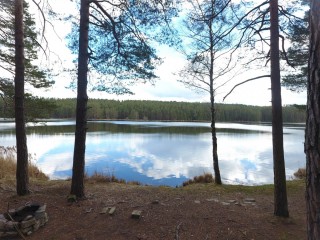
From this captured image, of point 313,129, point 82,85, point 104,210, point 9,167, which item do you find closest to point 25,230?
point 104,210

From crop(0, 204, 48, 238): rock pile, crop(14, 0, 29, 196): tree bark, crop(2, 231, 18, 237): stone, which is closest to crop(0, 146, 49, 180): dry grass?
crop(14, 0, 29, 196): tree bark

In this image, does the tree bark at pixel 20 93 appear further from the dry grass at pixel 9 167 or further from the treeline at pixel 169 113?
the treeline at pixel 169 113

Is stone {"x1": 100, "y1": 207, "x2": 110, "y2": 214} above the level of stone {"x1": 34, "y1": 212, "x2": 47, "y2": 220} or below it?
below

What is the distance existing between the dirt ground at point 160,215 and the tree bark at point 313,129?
340 cm

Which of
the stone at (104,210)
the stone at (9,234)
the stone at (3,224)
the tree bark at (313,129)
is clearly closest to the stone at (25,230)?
the stone at (9,234)

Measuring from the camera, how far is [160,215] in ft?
18.2

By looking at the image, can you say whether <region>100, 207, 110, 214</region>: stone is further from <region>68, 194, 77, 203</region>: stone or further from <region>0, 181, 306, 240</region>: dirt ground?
<region>68, 194, 77, 203</region>: stone

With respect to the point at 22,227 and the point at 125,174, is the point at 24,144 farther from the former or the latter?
the point at 125,174

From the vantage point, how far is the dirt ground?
4.83m

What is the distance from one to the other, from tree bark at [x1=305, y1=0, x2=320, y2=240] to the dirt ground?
11.1 feet

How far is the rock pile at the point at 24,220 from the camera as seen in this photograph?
173 inches

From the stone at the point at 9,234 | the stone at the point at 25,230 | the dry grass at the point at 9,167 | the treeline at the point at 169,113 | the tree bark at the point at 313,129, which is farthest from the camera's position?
the treeline at the point at 169,113

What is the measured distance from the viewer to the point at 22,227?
15.0 ft

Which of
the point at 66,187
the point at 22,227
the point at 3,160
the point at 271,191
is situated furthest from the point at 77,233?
the point at 3,160
